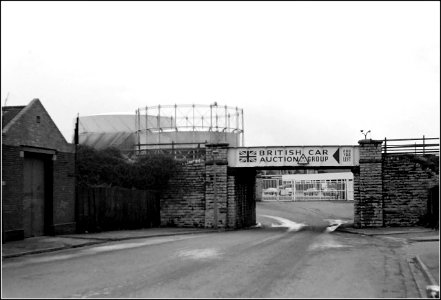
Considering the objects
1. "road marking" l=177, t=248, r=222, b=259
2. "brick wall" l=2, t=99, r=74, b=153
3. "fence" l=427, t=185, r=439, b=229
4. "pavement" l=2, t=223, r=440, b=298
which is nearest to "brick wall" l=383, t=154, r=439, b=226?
"fence" l=427, t=185, r=439, b=229

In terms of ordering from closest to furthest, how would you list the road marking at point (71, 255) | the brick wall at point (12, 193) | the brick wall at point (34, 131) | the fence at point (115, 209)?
the road marking at point (71, 255), the brick wall at point (12, 193), the brick wall at point (34, 131), the fence at point (115, 209)

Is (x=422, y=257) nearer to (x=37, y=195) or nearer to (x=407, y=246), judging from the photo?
(x=407, y=246)

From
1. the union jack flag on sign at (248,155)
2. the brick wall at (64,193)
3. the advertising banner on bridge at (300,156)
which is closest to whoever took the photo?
the brick wall at (64,193)

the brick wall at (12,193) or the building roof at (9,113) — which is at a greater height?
the building roof at (9,113)

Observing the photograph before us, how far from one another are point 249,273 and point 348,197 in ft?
179

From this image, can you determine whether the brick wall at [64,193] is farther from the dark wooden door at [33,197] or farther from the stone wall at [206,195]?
the stone wall at [206,195]

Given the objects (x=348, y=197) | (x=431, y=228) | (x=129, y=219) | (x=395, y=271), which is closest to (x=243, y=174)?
(x=129, y=219)

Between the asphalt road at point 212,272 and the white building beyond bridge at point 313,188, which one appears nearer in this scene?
the asphalt road at point 212,272

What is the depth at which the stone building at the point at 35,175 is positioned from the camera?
1845 cm

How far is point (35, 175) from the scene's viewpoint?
2070 cm

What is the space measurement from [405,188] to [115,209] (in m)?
14.8

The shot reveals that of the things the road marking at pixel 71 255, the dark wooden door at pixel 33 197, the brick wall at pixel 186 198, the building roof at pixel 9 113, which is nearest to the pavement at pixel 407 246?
the dark wooden door at pixel 33 197

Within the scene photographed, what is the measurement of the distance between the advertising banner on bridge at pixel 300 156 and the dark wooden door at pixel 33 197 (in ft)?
41.5

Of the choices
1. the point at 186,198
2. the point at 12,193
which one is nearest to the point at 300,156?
the point at 186,198
